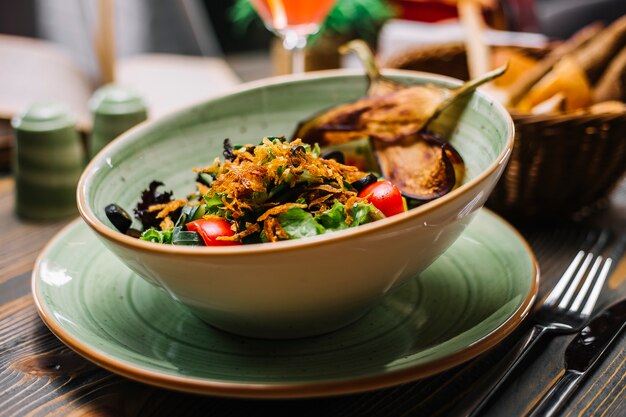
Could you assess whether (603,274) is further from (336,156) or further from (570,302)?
(336,156)

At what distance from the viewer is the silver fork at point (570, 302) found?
2.42 ft

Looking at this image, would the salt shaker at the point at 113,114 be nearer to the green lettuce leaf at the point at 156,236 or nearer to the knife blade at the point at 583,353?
the green lettuce leaf at the point at 156,236

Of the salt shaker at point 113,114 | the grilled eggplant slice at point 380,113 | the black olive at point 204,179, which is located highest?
the grilled eggplant slice at point 380,113

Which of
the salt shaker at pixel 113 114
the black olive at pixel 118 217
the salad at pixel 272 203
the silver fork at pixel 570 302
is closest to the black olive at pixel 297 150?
the salad at pixel 272 203

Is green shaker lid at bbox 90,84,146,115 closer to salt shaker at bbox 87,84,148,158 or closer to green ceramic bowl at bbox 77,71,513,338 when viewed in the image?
salt shaker at bbox 87,84,148,158

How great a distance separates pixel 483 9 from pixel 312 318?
105 inches

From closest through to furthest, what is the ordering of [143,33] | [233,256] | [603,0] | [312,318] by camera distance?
[233,256] < [312,318] < [143,33] < [603,0]

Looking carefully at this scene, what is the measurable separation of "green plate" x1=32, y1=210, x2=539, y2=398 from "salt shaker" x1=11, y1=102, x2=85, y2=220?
0.28 metres

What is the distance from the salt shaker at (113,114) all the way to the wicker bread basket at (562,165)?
0.66 m

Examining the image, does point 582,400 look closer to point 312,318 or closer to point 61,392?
point 312,318

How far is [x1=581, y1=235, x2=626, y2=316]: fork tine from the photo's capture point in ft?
2.93

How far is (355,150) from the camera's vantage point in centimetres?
103

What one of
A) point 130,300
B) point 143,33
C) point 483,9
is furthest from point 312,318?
point 483,9

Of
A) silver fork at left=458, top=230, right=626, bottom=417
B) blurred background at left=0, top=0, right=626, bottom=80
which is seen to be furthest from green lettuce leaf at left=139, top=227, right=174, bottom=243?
blurred background at left=0, top=0, right=626, bottom=80
